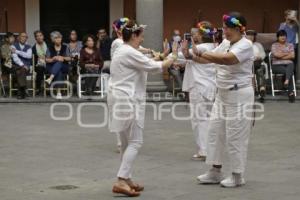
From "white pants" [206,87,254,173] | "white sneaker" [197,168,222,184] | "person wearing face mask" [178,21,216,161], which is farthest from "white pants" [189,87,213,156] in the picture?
"white pants" [206,87,254,173]

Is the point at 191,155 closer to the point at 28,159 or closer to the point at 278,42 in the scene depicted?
the point at 28,159

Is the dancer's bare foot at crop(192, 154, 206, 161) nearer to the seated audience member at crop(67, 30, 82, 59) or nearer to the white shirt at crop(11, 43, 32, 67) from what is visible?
the white shirt at crop(11, 43, 32, 67)

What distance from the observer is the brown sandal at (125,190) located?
28.2 feet

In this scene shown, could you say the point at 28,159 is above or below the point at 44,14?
below

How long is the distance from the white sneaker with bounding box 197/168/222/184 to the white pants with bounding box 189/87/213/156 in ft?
5.03

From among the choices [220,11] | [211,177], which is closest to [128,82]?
[211,177]

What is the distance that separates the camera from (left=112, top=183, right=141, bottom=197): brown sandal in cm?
859

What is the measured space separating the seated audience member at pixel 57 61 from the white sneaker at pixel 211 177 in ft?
31.6

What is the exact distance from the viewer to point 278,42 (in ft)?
62.1

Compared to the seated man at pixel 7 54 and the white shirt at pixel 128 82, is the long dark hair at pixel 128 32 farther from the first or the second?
the seated man at pixel 7 54

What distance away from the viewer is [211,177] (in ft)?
30.5

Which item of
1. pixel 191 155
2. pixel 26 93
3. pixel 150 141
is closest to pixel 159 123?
pixel 150 141

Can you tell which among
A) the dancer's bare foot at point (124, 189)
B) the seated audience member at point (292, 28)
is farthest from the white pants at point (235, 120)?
the seated audience member at point (292, 28)

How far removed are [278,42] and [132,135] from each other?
35.7ft
